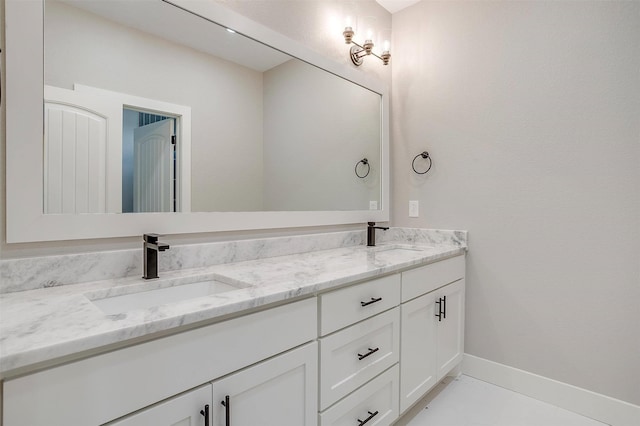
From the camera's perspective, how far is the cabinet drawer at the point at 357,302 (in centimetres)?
118

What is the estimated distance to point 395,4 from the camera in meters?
2.36

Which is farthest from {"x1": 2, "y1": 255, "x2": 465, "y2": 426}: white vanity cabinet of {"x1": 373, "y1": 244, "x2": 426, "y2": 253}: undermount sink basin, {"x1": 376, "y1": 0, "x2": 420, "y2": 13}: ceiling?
{"x1": 376, "y1": 0, "x2": 420, "y2": 13}: ceiling

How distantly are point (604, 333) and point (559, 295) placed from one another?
0.80 ft

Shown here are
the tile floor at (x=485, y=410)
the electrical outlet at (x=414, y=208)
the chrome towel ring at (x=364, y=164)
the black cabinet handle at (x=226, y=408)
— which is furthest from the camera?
the electrical outlet at (x=414, y=208)

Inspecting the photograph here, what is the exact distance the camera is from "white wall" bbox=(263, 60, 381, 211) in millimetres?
1727

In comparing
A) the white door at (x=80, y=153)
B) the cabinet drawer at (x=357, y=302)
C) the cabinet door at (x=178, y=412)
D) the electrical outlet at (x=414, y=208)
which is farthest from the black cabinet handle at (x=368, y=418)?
the electrical outlet at (x=414, y=208)

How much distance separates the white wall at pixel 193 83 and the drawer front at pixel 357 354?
74 cm

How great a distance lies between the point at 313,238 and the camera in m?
1.90

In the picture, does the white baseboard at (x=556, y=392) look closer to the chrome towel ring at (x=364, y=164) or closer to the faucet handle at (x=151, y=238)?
the chrome towel ring at (x=364, y=164)

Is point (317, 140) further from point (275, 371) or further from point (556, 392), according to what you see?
point (556, 392)

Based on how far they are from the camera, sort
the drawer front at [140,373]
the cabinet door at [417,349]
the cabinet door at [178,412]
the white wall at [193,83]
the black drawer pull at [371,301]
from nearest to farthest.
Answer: the drawer front at [140,373] < the cabinet door at [178,412] < the white wall at [193,83] < the black drawer pull at [371,301] < the cabinet door at [417,349]

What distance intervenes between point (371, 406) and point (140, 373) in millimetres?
974

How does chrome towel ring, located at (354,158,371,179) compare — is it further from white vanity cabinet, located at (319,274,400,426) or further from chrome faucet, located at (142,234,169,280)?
chrome faucet, located at (142,234,169,280)

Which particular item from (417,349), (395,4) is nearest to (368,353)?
(417,349)
